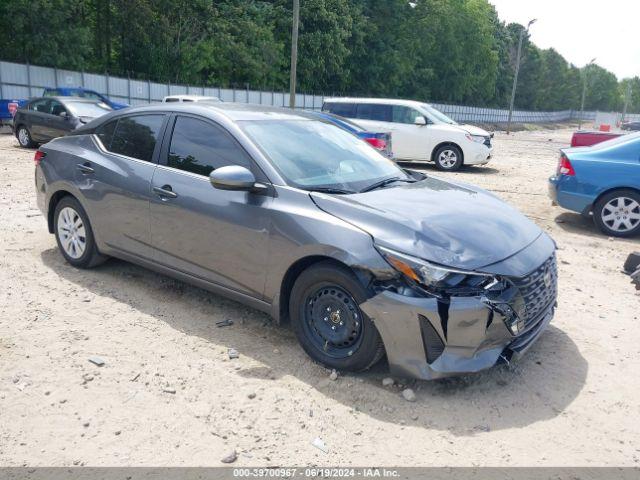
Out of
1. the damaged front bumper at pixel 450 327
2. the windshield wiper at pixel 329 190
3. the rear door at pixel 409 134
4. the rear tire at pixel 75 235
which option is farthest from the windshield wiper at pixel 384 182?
the rear door at pixel 409 134

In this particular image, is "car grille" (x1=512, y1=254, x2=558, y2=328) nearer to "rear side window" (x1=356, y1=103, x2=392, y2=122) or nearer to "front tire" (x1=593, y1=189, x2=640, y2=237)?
"front tire" (x1=593, y1=189, x2=640, y2=237)

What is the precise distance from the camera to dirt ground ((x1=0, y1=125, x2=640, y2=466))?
3.02 metres

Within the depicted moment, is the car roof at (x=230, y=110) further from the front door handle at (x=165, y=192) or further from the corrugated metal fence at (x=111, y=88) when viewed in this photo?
the corrugated metal fence at (x=111, y=88)

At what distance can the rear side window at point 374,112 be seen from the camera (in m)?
15.4

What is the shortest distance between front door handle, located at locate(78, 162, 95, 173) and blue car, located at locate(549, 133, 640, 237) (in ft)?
21.2

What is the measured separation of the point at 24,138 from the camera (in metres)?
15.8

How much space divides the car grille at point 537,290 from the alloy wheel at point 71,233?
4003 mm

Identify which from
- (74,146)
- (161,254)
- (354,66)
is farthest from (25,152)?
(354,66)

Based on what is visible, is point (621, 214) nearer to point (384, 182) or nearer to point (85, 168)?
point (384, 182)

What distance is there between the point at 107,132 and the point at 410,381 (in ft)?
11.9

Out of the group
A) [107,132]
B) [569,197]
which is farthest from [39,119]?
[569,197]

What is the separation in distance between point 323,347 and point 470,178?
10.9 metres

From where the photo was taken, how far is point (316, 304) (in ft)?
12.4

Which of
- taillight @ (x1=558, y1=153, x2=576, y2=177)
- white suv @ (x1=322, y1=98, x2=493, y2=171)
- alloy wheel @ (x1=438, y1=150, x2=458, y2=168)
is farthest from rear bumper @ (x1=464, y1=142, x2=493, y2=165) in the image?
taillight @ (x1=558, y1=153, x2=576, y2=177)
